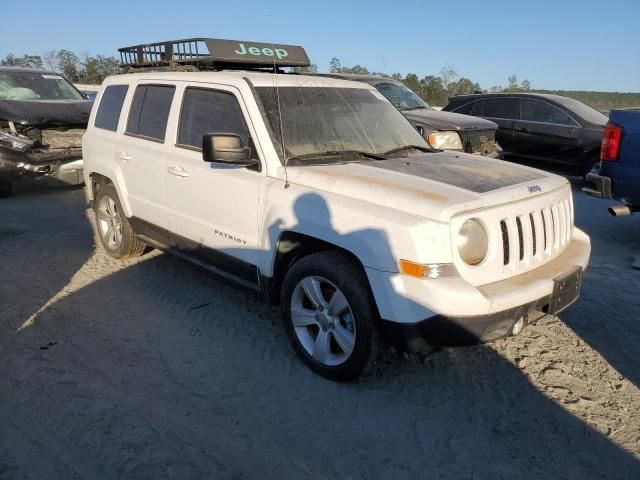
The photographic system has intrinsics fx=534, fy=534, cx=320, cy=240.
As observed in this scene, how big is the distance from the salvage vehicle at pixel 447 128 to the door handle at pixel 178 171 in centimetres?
482

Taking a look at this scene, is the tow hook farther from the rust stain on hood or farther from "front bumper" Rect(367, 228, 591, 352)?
the rust stain on hood

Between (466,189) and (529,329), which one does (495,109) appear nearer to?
(529,329)

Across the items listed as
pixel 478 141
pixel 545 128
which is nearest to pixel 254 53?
pixel 478 141

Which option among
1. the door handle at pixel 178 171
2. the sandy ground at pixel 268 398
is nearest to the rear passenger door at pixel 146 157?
the door handle at pixel 178 171

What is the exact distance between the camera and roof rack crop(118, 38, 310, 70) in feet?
17.3

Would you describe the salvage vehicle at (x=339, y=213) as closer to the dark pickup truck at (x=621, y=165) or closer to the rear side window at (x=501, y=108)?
the dark pickup truck at (x=621, y=165)

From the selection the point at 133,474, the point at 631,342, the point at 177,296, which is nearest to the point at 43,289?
the point at 177,296

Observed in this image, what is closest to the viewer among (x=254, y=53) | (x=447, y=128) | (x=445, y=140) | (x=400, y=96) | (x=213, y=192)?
(x=213, y=192)

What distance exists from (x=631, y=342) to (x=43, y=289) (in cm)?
486

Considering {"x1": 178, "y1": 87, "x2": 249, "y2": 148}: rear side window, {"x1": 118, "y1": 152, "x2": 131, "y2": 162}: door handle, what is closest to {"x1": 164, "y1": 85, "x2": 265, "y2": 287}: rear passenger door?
{"x1": 178, "y1": 87, "x2": 249, "y2": 148}: rear side window

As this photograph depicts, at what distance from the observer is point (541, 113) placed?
1032 cm

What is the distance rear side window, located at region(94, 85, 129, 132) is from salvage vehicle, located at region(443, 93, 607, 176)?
7.92 meters

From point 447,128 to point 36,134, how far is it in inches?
263

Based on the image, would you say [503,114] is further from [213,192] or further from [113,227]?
[213,192]
